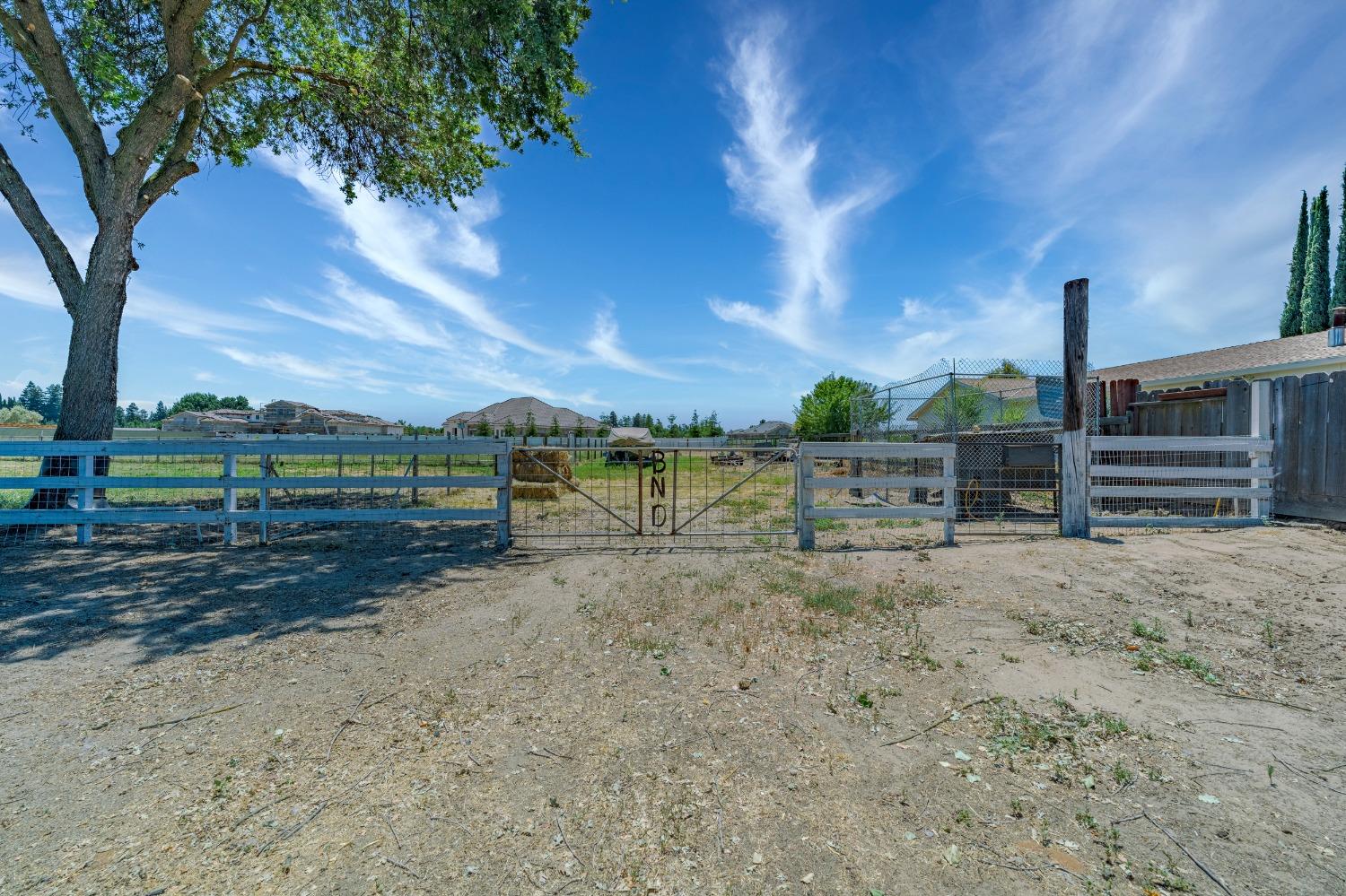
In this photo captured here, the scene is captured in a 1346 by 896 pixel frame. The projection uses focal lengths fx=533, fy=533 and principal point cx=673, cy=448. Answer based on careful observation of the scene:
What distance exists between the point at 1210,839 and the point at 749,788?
5.84ft

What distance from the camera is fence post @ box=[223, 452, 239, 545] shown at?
699 centimetres

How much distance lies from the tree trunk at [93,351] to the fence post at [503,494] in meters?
6.52

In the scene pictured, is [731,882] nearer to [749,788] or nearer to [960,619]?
[749,788]

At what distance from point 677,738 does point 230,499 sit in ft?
24.6

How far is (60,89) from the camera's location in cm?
819

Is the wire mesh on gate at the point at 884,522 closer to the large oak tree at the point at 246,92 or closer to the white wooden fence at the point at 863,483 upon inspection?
the white wooden fence at the point at 863,483

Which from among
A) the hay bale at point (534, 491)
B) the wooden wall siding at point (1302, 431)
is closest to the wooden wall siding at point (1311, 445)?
the wooden wall siding at point (1302, 431)

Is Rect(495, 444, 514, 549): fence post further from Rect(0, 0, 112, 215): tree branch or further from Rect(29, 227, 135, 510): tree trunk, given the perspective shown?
Rect(0, 0, 112, 215): tree branch

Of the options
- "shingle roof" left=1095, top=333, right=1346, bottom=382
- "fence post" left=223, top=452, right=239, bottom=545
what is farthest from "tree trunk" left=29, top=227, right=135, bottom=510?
"shingle roof" left=1095, top=333, right=1346, bottom=382

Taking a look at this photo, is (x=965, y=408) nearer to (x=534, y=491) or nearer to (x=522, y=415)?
(x=534, y=491)

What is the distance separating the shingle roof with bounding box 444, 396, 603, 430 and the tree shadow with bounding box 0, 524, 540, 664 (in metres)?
40.4

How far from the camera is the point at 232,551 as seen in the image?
6.80m

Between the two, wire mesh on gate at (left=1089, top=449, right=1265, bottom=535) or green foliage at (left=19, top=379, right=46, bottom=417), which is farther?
green foliage at (left=19, top=379, right=46, bottom=417)

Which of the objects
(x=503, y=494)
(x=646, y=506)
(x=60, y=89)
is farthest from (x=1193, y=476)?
(x=60, y=89)
